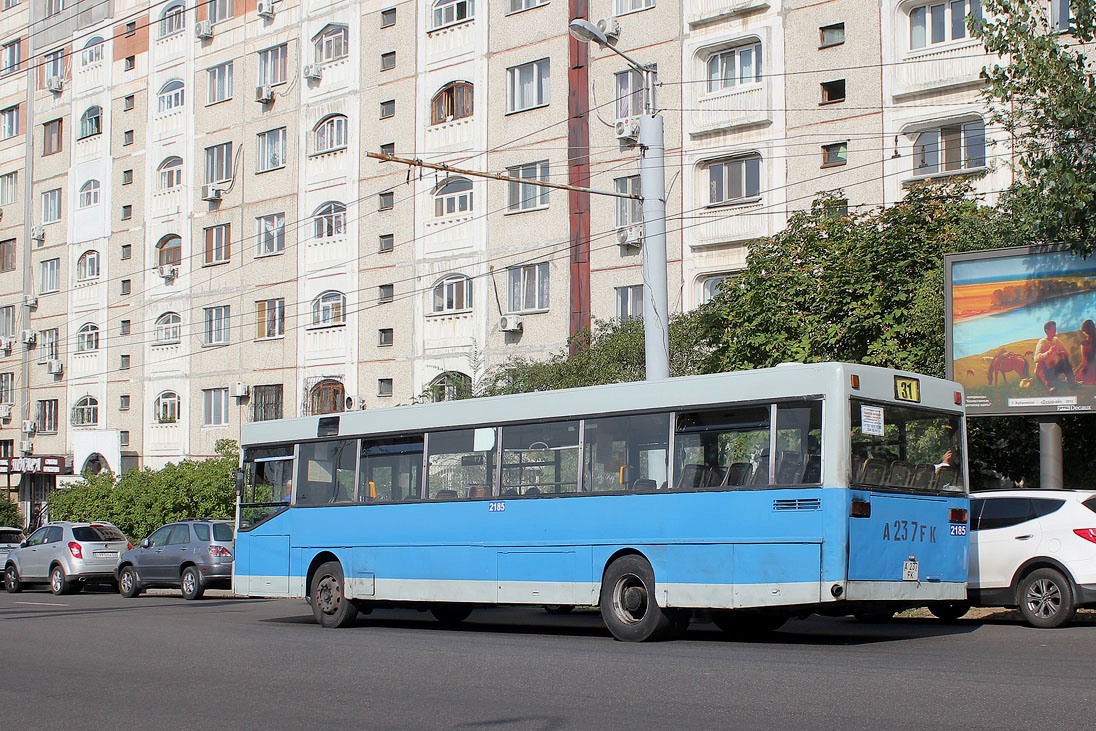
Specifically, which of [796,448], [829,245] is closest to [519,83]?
[829,245]

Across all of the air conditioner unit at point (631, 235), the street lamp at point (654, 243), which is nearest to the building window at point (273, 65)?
the air conditioner unit at point (631, 235)

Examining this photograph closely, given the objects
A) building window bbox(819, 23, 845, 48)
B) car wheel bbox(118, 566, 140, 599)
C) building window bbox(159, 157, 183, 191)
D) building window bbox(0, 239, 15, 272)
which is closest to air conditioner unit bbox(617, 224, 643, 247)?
building window bbox(819, 23, 845, 48)

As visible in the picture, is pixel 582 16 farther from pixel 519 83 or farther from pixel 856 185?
Result: pixel 856 185

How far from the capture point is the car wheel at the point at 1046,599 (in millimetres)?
15766

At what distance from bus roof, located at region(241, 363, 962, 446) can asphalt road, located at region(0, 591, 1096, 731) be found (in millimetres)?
2515

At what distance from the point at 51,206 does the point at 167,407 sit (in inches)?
489

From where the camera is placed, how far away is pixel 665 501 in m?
14.7

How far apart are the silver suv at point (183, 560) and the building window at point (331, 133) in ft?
61.7

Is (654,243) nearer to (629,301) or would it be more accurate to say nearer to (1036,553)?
(1036,553)

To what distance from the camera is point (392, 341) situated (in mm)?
43250

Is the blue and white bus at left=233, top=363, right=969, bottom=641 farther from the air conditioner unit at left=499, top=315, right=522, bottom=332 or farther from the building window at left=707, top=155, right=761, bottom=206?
the air conditioner unit at left=499, top=315, right=522, bottom=332

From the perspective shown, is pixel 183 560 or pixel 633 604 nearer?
pixel 633 604

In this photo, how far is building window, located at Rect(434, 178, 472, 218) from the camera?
4134 cm

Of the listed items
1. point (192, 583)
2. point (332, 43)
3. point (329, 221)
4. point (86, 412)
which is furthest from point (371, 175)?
point (192, 583)
